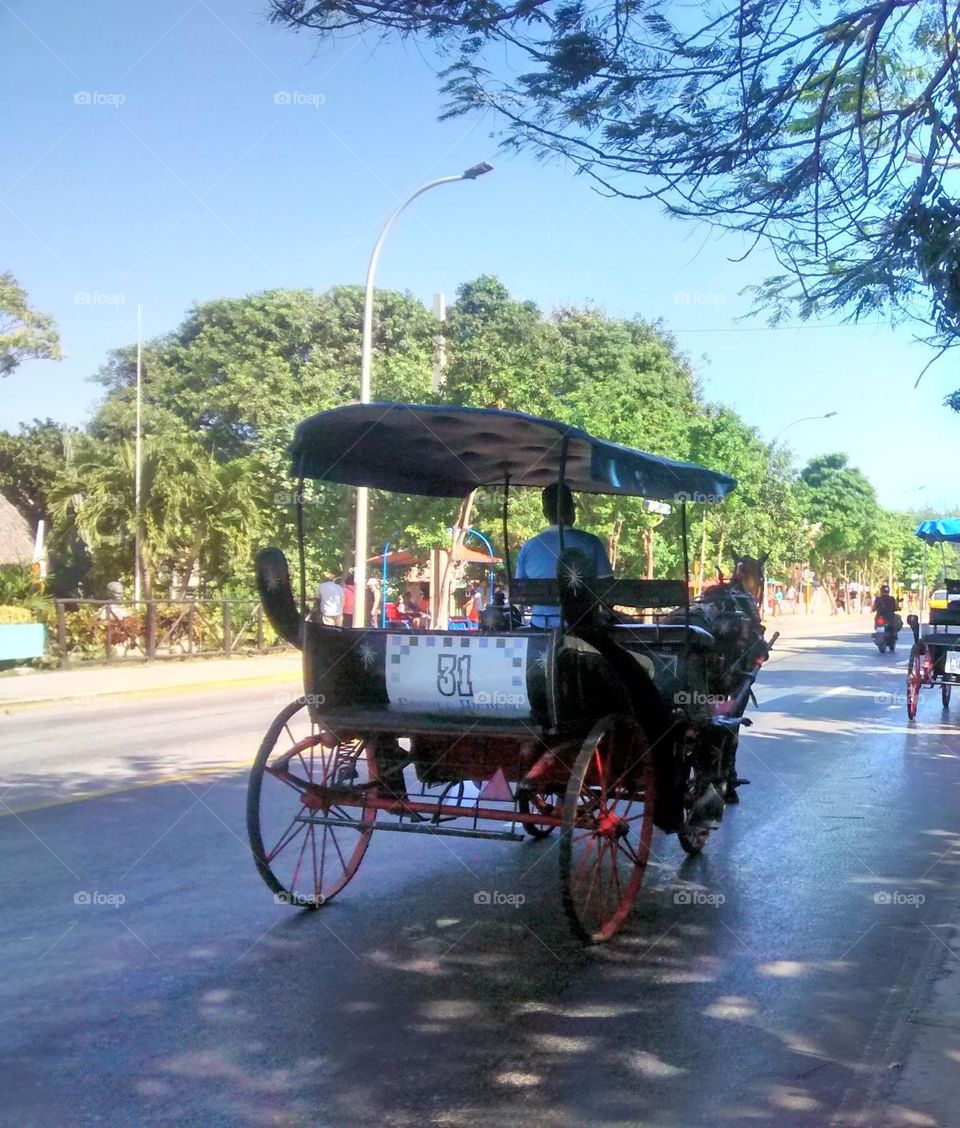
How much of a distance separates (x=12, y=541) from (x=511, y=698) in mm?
23040

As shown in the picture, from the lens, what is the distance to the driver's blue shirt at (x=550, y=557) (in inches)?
245

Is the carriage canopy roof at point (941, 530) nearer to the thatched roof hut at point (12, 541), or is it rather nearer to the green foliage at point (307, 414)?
the green foliage at point (307, 414)

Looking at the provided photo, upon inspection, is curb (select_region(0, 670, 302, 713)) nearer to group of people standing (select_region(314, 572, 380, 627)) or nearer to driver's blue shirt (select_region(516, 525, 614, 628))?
group of people standing (select_region(314, 572, 380, 627))

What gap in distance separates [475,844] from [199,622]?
58.3 feet

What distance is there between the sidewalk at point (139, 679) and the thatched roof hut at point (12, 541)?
5.15 meters

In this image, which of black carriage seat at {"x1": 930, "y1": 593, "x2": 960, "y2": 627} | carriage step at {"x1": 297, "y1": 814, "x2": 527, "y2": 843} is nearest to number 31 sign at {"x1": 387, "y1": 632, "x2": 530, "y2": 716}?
carriage step at {"x1": 297, "y1": 814, "x2": 527, "y2": 843}

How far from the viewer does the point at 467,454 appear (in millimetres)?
6535

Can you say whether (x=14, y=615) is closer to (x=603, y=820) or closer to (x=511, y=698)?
(x=511, y=698)

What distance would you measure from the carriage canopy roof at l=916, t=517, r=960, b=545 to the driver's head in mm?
10690

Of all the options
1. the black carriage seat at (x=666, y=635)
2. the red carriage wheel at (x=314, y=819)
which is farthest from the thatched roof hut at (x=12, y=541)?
the black carriage seat at (x=666, y=635)

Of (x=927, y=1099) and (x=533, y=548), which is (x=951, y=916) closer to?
(x=927, y=1099)

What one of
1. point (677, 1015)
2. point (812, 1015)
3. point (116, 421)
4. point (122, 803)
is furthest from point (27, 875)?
point (116, 421)

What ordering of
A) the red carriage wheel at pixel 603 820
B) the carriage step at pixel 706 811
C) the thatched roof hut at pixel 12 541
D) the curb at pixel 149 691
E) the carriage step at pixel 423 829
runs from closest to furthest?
the red carriage wheel at pixel 603 820, the carriage step at pixel 423 829, the carriage step at pixel 706 811, the curb at pixel 149 691, the thatched roof hut at pixel 12 541

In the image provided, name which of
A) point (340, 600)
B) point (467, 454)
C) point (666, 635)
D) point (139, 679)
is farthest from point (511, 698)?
point (139, 679)
